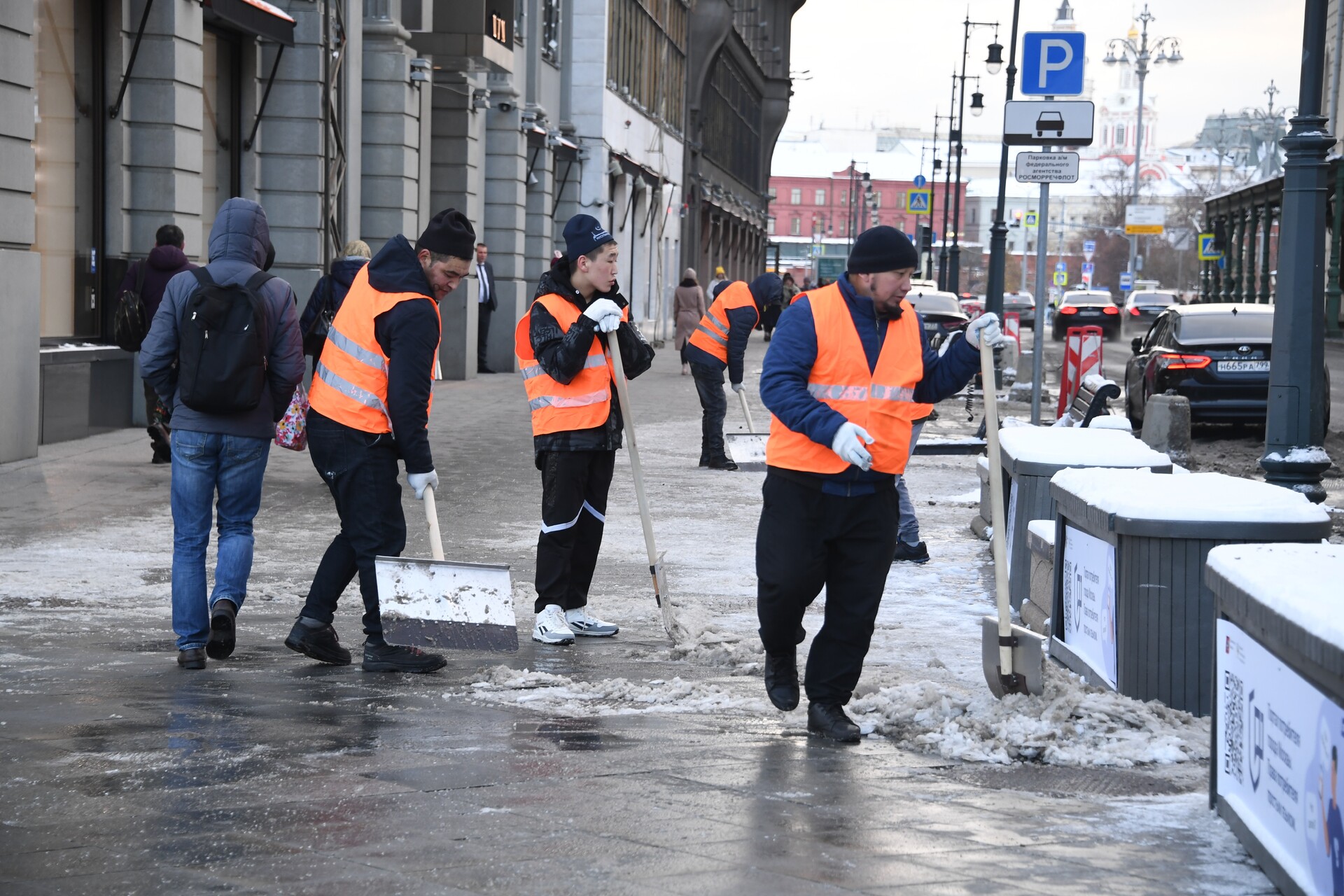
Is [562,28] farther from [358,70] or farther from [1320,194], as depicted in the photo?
[1320,194]

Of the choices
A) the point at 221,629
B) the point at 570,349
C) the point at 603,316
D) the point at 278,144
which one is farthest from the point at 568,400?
the point at 278,144

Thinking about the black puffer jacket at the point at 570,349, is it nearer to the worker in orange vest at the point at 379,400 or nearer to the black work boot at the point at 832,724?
the worker in orange vest at the point at 379,400

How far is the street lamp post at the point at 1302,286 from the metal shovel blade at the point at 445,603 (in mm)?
6011

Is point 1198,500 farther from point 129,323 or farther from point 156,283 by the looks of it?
point 156,283

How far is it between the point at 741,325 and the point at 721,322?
172mm

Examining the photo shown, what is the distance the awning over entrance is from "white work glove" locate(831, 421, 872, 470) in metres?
13.0

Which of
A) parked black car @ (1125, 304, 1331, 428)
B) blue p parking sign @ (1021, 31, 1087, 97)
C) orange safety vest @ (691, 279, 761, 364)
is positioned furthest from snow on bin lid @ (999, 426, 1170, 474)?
parked black car @ (1125, 304, 1331, 428)

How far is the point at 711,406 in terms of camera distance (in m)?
15.1

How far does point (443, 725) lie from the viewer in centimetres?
575

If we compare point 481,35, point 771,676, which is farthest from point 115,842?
point 481,35

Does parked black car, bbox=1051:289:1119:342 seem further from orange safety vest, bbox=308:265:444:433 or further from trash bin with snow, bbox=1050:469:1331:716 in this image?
orange safety vest, bbox=308:265:444:433

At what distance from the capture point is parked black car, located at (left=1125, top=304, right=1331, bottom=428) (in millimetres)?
18781

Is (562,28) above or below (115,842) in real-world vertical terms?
above

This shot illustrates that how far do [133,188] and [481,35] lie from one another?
961 centimetres
